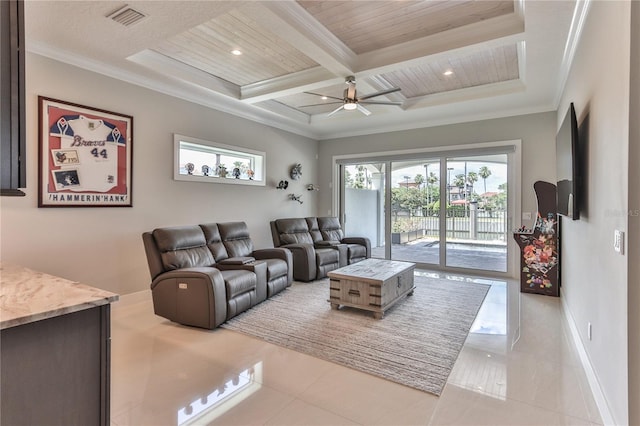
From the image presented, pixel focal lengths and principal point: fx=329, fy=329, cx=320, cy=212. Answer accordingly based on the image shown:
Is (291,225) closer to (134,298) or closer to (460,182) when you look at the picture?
(134,298)

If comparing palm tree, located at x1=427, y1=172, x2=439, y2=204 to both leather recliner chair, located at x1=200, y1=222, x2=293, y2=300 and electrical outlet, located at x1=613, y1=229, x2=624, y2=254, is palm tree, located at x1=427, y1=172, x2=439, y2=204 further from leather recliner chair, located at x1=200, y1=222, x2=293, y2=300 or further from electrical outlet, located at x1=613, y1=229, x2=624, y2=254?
electrical outlet, located at x1=613, y1=229, x2=624, y2=254

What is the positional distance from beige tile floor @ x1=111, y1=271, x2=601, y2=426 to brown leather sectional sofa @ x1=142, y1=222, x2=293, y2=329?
0.78 ft

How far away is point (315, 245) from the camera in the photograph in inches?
226

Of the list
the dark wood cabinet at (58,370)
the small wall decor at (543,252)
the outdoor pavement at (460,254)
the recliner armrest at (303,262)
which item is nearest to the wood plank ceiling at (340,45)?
the small wall decor at (543,252)

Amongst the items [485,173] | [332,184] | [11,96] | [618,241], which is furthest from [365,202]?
[11,96]

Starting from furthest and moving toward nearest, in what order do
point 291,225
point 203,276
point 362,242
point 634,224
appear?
point 362,242
point 291,225
point 203,276
point 634,224

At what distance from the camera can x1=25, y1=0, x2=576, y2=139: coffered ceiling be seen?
8.89 ft

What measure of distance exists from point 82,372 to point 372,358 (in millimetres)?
2009

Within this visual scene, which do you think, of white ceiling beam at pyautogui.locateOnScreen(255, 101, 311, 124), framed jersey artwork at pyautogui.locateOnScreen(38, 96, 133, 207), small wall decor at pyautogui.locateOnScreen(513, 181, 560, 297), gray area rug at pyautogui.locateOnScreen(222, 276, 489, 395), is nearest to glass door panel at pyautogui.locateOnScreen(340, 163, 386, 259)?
white ceiling beam at pyautogui.locateOnScreen(255, 101, 311, 124)

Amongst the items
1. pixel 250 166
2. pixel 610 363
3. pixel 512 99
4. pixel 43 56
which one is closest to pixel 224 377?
pixel 610 363

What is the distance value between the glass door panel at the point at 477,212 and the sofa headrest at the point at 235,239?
3.66 metres

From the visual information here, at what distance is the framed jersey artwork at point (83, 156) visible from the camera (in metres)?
3.30

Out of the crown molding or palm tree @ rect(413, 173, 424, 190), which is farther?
palm tree @ rect(413, 173, 424, 190)

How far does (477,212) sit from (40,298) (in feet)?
19.5
